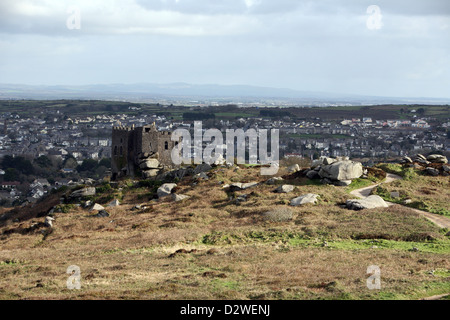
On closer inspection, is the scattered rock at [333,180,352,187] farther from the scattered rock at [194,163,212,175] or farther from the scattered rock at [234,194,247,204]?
the scattered rock at [194,163,212,175]

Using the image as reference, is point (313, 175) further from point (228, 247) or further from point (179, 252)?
point (179, 252)

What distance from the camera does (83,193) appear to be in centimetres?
4388

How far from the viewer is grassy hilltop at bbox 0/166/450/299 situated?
63.6ft

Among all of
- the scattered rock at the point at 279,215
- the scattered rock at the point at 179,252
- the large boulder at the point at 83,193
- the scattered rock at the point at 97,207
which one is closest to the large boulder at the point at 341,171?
the scattered rock at the point at 279,215

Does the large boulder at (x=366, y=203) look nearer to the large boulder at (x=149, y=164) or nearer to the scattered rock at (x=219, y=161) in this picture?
the scattered rock at (x=219, y=161)

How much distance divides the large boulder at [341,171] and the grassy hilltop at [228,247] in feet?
2.71

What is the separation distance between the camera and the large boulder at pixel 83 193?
43.7m

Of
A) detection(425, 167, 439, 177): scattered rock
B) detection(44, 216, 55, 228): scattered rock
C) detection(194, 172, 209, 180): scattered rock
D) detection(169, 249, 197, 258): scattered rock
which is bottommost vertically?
detection(44, 216, 55, 228): scattered rock

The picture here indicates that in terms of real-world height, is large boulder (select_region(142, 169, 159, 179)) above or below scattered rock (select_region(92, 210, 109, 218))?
above

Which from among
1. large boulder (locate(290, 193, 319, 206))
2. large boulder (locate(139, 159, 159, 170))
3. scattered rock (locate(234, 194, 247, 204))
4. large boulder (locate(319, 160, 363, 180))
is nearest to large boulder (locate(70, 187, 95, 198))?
large boulder (locate(139, 159, 159, 170))

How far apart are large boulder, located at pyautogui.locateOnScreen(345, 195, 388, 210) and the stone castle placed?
2026cm

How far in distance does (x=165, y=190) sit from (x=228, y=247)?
15.6 metres

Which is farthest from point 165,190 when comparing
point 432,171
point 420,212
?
point 432,171

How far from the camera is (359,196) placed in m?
37.2
